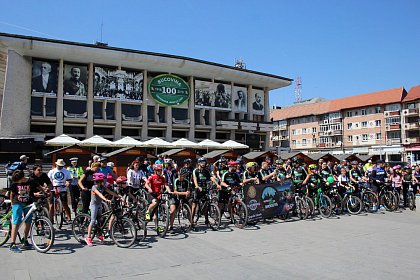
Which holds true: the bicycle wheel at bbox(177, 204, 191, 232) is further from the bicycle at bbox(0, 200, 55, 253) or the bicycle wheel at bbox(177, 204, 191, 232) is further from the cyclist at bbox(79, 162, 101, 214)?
the bicycle at bbox(0, 200, 55, 253)

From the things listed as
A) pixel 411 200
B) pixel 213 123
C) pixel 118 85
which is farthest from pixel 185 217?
pixel 213 123

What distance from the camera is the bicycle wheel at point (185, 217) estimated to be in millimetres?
9547

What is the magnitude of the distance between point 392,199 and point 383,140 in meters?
54.8

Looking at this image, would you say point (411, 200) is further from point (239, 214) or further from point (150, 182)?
point (150, 182)

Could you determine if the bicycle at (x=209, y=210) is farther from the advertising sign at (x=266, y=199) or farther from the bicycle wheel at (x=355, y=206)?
the bicycle wheel at (x=355, y=206)

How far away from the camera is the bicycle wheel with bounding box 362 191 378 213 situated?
13.1 m

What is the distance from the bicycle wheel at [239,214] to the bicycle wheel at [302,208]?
2369 millimetres

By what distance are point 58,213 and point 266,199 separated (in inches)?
246

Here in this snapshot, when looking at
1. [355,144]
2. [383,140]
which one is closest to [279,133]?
[355,144]

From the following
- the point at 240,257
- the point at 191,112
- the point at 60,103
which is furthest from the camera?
the point at 191,112

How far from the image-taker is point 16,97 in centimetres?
3403

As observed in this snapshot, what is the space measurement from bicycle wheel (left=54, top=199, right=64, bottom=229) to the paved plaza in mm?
426

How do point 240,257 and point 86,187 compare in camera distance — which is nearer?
point 240,257

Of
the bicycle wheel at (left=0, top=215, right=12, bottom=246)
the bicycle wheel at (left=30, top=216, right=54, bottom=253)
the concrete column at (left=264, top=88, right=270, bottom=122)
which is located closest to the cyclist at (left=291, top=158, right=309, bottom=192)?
the bicycle wheel at (left=30, top=216, right=54, bottom=253)
